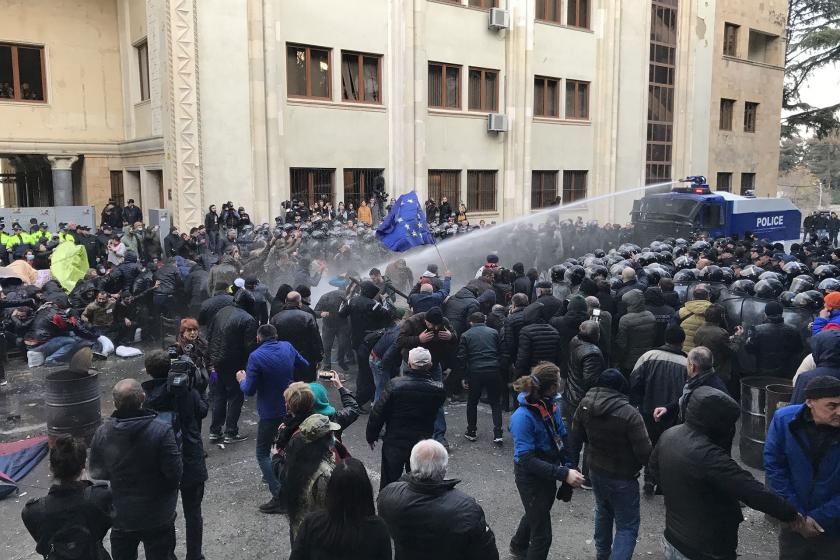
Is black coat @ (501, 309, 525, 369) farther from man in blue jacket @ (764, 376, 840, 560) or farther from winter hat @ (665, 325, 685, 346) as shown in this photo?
man in blue jacket @ (764, 376, 840, 560)

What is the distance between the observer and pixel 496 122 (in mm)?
27000

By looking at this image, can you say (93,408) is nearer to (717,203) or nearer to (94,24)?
(717,203)

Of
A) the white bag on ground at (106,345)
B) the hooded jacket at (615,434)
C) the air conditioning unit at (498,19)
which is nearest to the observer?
the hooded jacket at (615,434)

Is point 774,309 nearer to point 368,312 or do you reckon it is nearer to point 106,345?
point 368,312

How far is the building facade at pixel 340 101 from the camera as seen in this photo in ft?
67.3

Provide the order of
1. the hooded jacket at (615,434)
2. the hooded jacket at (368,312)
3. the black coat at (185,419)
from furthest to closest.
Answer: the hooded jacket at (368,312), the black coat at (185,419), the hooded jacket at (615,434)

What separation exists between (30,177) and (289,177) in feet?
39.0

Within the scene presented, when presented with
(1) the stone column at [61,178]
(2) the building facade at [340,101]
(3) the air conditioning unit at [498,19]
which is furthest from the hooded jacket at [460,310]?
(3) the air conditioning unit at [498,19]

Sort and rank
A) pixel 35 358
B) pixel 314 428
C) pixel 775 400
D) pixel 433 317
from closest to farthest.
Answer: pixel 314 428 → pixel 775 400 → pixel 433 317 → pixel 35 358

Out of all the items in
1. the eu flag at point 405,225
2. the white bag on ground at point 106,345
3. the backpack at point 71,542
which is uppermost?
the eu flag at point 405,225

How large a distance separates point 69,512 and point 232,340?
4.20 m

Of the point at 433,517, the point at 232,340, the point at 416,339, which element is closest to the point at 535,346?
the point at 416,339

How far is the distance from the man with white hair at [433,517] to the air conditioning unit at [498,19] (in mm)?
25337

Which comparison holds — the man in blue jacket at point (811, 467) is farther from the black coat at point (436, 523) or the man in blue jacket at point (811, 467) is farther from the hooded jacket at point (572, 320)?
the hooded jacket at point (572, 320)
